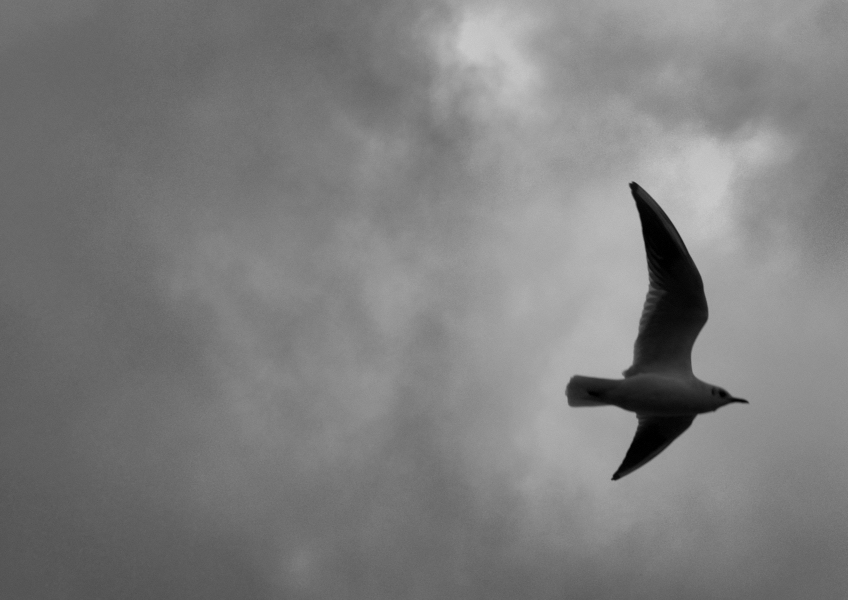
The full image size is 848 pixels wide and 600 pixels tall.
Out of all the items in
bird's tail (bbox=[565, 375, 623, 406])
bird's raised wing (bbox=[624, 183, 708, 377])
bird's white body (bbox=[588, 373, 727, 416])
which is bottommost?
bird's white body (bbox=[588, 373, 727, 416])

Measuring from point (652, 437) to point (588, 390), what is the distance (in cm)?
219

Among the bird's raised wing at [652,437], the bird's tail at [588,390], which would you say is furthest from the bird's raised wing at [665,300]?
the bird's raised wing at [652,437]

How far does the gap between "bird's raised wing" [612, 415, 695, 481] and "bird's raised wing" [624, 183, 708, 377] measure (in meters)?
1.36

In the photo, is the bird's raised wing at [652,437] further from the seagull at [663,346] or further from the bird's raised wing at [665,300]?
the bird's raised wing at [665,300]

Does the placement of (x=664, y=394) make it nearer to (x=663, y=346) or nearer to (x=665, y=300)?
(x=663, y=346)

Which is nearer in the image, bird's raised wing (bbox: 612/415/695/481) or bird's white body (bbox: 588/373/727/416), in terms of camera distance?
bird's white body (bbox: 588/373/727/416)

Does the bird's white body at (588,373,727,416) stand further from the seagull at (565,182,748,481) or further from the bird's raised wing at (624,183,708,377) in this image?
the bird's raised wing at (624,183,708,377)

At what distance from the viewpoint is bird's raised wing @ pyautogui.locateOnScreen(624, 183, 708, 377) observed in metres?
17.5

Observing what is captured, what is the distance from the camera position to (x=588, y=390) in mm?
17625

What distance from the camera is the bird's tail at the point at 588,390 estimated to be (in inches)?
690

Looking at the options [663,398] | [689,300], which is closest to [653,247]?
[689,300]

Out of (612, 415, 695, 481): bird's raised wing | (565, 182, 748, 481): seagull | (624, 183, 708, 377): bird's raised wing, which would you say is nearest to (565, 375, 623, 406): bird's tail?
(565, 182, 748, 481): seagull

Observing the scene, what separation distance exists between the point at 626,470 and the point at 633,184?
208 inches

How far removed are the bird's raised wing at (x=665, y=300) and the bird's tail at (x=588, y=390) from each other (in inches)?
29.0
